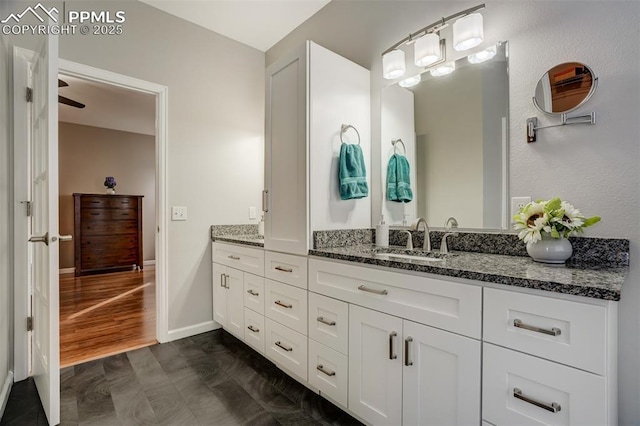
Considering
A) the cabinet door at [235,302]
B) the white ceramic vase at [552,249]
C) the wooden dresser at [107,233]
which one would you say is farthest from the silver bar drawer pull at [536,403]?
the wooden dresser at [107,233]

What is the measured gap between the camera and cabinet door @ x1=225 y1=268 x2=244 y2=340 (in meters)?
2.38

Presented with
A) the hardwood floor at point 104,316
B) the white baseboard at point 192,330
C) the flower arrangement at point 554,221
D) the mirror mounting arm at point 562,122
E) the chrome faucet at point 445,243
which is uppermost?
the mirror mounting arm at point 562,122

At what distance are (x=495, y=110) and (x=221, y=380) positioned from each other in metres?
2.24

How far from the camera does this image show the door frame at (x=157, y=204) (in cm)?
199

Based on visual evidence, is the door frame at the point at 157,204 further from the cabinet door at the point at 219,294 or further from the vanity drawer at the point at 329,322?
the vanity drawer at the point at 329,322

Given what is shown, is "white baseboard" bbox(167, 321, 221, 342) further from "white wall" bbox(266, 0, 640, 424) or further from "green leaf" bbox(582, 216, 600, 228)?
"green leaf" bbox(582, 216, 600, 228)

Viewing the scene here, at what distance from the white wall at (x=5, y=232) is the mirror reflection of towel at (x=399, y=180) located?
232cm

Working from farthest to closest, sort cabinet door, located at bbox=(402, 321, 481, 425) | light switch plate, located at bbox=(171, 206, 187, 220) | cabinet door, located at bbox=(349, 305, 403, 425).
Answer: light switch plate, located at bbox=(171, 206, 187, 220) → cabinet door, located at bbox=(349, 305, 403, 425) → cabinet door, located at bbox=(402, 321, 481, 425)

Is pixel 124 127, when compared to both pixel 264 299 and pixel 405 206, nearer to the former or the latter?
pixel 264 299

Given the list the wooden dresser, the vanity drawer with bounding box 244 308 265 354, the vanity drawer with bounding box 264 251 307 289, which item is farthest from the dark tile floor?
the wooden dresser

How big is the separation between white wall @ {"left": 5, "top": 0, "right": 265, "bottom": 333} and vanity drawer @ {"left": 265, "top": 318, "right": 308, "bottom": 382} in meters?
1.03

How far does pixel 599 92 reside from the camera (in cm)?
127

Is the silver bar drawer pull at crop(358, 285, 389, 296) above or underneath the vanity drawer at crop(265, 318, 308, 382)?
above

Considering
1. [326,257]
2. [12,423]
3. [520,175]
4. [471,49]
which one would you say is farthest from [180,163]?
[520,175]
